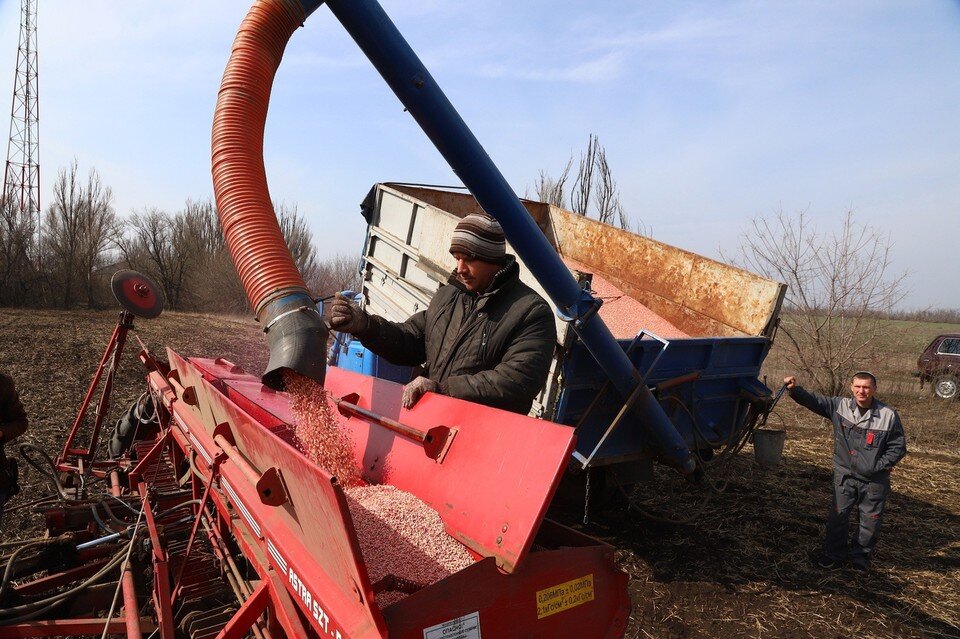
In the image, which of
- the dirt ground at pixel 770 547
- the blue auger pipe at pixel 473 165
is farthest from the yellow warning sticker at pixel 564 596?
the dirt ground at pixel 770 547

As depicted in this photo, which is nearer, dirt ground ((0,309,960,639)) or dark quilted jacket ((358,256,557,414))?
dark quilted jacket ((358,256,557,414))

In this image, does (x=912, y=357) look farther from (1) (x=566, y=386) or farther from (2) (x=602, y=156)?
(1) (x=566, y=386)

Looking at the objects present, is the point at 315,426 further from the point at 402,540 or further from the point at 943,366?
the point at 943,366

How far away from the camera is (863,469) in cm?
473

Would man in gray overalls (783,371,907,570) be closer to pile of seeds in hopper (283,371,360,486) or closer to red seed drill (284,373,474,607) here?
red seed drill (284,373,474,607)

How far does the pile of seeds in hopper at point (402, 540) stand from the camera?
1.97 metres

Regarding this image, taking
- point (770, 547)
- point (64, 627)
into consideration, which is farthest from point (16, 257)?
point (770, 547)

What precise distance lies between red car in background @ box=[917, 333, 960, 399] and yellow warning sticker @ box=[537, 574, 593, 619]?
1595cm

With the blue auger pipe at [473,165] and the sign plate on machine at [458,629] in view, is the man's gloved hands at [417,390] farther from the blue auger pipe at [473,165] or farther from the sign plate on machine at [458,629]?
the sign plate on machine at [458,629]

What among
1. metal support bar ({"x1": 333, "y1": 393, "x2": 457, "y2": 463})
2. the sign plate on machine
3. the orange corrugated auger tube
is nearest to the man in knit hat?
metal support bar ({"x1": 333, "y1": 393, "x2": 457, "y2": 463})

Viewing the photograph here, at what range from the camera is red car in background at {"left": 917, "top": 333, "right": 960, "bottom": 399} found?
46.0 feet

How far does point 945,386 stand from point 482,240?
16.2 m

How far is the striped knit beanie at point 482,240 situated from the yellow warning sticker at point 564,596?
1496 mm

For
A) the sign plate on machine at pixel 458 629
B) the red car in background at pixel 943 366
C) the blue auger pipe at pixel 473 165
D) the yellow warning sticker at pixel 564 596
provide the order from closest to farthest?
1. the sign plate on machine at pixel 458 629
2. the yellow warning sticker at pixel 564 596
3. the blue auger pipe at pixel 473 165
4. the red car in background at pixel 943 366
